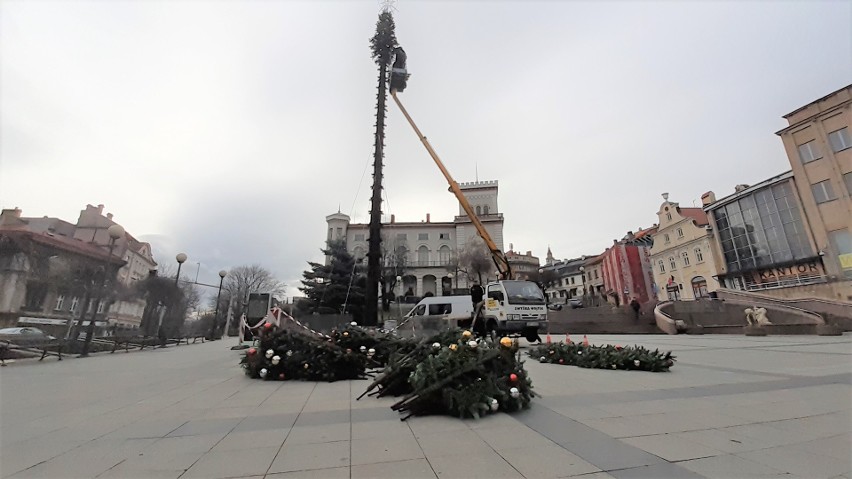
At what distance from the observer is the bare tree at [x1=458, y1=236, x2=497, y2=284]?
49.8 metres

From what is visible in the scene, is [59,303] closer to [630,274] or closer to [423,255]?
[423,255]

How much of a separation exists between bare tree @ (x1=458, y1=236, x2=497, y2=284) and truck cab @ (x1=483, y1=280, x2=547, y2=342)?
3434 cm

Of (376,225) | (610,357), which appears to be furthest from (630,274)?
(610,357)

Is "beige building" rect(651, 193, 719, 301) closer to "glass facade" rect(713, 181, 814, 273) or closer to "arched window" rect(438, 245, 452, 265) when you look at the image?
"glass facade" rect(713, 181, 814, 273)

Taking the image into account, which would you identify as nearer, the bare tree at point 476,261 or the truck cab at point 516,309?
the truck cab at point 516,309

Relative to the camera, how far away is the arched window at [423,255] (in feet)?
206

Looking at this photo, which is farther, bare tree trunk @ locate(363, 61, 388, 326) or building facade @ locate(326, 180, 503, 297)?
building facade @ locate(326, 180, 503, 297)

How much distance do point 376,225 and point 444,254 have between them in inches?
1745

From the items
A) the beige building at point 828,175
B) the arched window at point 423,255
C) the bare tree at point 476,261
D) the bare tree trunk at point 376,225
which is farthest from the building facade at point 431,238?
the beige building at point 828,175

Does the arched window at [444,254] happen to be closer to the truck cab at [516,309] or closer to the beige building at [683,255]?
the beige building at [683,255]

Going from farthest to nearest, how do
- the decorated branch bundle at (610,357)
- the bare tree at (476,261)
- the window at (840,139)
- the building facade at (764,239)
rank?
the bare tree at (476,261) < the building facade at (764,239) < the window at (840,139) < the decorated branch bundle at (610,357)

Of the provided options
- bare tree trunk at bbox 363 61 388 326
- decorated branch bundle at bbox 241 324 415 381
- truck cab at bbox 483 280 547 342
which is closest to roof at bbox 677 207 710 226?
truck cab at bbox 483 280 547 342

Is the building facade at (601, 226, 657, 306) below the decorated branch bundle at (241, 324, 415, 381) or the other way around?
the other way around

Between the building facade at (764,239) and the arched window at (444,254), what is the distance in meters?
38.2
